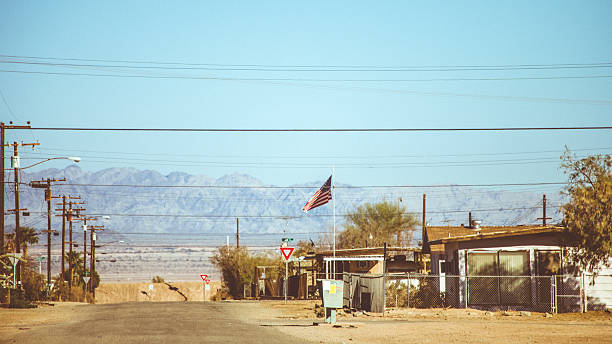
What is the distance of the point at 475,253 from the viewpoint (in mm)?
35312

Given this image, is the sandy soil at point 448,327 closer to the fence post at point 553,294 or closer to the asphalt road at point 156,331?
the fence post at point 553,294

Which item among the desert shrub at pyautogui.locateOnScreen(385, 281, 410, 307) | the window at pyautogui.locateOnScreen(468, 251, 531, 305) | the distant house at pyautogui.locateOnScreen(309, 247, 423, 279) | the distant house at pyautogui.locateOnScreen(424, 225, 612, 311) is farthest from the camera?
the distant house at pyautogui.locateOnScreen(309, 247, 423, 279)

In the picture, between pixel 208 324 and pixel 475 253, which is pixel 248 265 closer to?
pixel 475 253

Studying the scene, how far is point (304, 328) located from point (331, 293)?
154cm

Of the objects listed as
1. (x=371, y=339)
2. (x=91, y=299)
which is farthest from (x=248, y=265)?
(x=371, y=339)

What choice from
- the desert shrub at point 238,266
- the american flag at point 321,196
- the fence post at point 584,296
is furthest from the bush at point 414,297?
the desert shrub at point 238,266

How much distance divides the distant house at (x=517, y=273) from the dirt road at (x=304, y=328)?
1676 mm

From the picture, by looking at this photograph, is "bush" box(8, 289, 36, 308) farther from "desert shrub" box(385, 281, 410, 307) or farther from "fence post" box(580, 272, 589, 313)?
"fence post" box(580, 272, 589, 313)

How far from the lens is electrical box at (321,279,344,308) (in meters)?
26.6

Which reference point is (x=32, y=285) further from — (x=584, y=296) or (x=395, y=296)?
(x=584, y=296)

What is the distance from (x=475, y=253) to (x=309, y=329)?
40.6 ft

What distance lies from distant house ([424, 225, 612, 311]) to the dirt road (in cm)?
168

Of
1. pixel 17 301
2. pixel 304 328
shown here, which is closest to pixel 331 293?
pixel 304 328

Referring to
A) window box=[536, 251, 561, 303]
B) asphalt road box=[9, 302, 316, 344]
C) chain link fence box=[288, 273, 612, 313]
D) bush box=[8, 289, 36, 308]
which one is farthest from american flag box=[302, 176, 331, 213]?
bush box=[8, 289, 36, 308]
